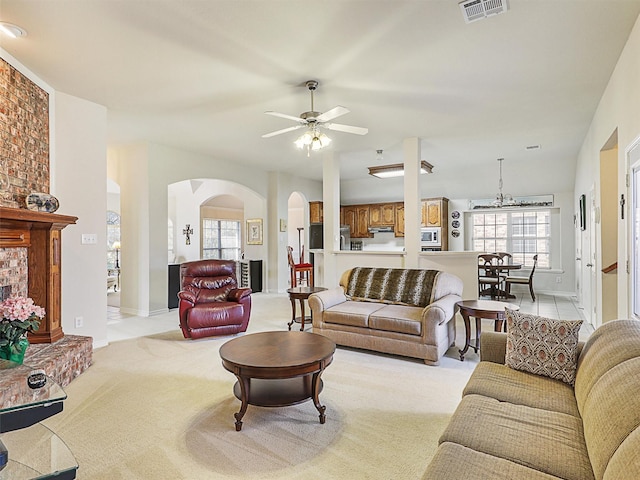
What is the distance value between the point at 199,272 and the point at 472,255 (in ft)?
13.3

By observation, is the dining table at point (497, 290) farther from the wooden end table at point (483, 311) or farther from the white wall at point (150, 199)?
the white wall at point (150, 199)

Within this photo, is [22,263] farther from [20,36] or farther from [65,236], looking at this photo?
[20,36]

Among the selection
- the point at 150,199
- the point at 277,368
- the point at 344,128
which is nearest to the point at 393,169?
the point at 344,128

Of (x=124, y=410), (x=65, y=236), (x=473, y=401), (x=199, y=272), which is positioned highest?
(x=65, y=236)

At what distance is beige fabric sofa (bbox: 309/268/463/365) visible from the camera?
141 inches

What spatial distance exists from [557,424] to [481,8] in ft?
8.38

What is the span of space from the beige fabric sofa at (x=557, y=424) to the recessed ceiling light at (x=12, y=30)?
3.91 metres

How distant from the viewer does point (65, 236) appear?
3982 mm

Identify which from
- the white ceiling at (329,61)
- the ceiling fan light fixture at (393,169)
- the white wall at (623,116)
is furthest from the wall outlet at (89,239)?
the white wall at (623,116)

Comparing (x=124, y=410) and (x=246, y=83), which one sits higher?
(x=246, y=83)

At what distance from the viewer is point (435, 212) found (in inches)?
335

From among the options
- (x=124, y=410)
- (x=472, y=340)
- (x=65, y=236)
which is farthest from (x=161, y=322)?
(x=472, y=340)

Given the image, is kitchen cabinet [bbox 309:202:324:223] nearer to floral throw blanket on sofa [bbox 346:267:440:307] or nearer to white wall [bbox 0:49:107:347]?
floral throw blanket on sofa [bbox 346:267:440:307]

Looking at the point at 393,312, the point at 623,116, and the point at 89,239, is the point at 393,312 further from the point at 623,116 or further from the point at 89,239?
the point at 89,239
